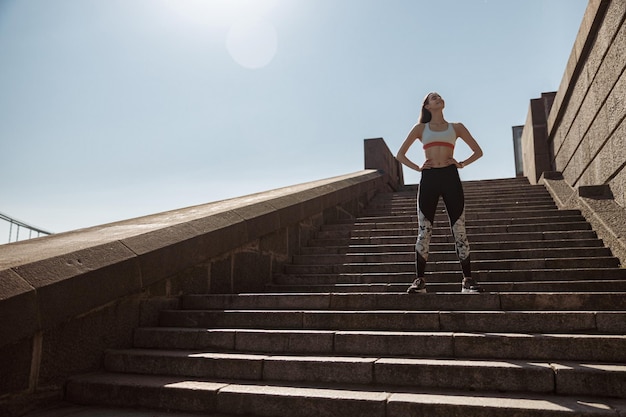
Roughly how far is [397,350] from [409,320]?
1.33ft

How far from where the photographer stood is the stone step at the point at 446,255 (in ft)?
17.8

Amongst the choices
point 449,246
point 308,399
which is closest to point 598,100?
point 449,246

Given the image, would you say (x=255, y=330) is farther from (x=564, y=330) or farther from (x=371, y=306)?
(x=564, y=330)

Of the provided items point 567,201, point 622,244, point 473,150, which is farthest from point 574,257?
point 567,201

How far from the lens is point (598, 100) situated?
20.6 ft

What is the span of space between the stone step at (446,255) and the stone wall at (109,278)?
1.45 feet

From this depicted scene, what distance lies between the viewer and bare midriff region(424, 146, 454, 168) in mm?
4473

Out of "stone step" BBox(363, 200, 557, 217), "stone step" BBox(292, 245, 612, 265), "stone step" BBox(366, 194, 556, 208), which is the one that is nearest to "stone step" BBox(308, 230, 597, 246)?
"stone step" BBox(292, 245, 612, 265)

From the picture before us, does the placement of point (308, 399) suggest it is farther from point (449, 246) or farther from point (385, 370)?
point (449, 246)

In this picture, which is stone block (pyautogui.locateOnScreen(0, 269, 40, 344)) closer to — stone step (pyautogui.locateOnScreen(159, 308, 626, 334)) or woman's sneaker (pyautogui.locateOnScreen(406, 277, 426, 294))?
stone step (pyautogui.locateOnScreen(159, 308, 626, 334))

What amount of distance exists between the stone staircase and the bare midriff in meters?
1.19

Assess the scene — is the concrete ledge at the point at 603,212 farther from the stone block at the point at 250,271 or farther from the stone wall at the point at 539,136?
the stone block at the point at 250,271

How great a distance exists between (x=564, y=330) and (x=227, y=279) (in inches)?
125

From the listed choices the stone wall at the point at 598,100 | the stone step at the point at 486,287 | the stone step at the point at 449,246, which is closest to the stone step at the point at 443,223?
the stone wall at the point at 598,100
